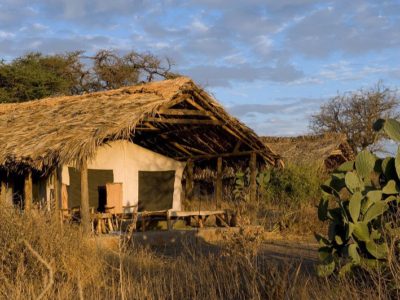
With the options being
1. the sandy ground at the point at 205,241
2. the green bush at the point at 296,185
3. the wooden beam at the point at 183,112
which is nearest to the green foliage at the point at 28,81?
the green bush at the point at 296,185

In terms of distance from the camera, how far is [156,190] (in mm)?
16047

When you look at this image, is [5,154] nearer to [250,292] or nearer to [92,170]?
[92,170]

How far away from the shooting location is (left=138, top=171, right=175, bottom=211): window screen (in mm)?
15711

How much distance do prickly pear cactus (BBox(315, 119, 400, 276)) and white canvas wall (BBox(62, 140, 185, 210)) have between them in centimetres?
856

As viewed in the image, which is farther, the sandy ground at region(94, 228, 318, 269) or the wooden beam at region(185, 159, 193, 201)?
the wooden beam at region(185, 159, 193, 201)

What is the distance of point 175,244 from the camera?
480 inches

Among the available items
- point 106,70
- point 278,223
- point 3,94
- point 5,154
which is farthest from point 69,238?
point 106,70

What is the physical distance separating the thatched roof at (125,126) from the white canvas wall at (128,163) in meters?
0.26

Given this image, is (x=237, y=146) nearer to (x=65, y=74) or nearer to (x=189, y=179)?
(x=189, y=179)

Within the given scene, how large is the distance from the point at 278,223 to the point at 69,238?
792cm

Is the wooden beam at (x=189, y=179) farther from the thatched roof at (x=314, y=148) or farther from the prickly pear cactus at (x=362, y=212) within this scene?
the prickly pear cactus at (x=362, y=212)

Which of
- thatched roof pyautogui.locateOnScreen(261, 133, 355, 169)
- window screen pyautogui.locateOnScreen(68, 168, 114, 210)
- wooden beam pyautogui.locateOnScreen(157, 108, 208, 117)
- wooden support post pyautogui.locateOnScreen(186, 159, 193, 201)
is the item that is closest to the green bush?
wooden support post pyautogui.locateOnScreen(186, 159, 193, 201)

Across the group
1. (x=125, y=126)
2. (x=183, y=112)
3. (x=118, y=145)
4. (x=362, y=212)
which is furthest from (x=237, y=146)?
(x=362, y=212)

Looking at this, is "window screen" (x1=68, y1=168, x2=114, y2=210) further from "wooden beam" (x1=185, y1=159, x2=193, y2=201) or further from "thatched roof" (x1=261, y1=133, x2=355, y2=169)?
"thatched roof" (x1=261, y1=133, x2=355, y2=169)
